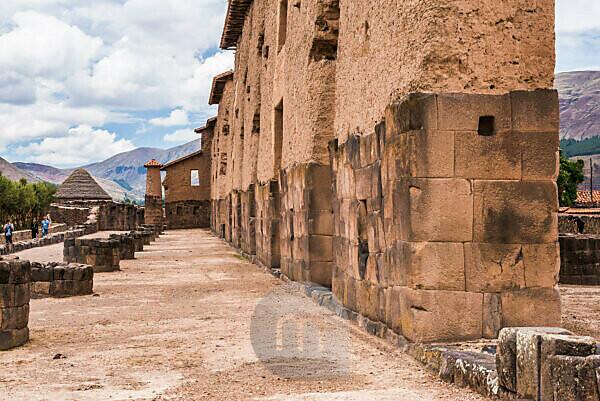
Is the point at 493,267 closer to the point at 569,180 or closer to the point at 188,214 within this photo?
the point at 188,214

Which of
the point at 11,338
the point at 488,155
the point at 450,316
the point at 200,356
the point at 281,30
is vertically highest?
the point at 281,30

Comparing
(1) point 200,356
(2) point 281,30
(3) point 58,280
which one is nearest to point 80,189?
(2) point 281,30

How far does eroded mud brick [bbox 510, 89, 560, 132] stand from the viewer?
6430 millimetres

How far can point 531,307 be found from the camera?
252 inches

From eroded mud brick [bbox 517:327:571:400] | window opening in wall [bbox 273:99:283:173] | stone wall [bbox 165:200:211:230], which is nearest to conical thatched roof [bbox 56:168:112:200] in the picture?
stone wall [bbox 165:200:211:230]

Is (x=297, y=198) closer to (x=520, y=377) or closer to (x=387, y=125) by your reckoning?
(x=387, y=125)

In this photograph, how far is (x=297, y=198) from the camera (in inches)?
501

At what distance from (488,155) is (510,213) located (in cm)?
52

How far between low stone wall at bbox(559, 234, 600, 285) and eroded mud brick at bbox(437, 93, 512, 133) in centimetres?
798

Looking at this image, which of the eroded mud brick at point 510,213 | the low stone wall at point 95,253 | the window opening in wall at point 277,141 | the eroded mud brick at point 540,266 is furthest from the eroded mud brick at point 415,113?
the low stone wall at point 95,253

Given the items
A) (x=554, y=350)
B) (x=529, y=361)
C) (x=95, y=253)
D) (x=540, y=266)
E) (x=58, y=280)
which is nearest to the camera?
(x=554, y=350)

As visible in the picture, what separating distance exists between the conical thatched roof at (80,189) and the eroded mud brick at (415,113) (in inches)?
2277

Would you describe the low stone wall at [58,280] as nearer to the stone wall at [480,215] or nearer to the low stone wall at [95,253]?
the low stone wall at [95,253]

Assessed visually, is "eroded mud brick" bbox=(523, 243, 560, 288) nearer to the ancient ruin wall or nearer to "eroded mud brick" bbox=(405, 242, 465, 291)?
"eroded mud brick" bbox=(405, 242, 465, 291)
